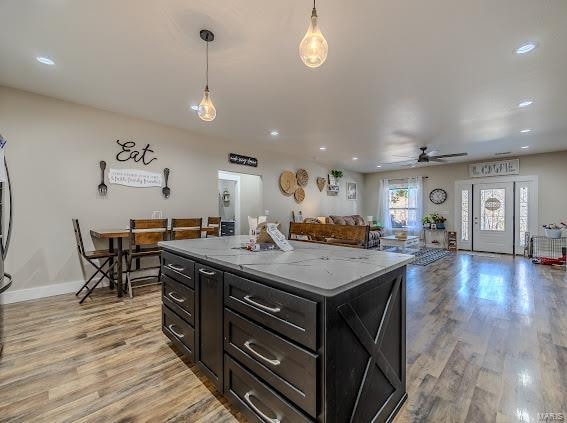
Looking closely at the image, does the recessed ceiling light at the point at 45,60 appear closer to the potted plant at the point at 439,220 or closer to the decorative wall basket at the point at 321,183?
the decorative wall basket at the point at 321,183

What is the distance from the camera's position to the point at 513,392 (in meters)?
1.61

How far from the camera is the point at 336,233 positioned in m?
2.09

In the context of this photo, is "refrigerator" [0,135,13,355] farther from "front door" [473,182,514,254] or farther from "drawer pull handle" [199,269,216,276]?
"front door" [473,182,514,254]

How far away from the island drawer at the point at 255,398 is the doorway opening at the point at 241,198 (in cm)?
469

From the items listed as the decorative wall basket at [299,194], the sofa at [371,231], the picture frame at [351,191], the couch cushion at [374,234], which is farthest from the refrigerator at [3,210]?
the picture frame at [351,191]

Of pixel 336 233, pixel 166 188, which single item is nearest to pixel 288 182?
pixel 166 188

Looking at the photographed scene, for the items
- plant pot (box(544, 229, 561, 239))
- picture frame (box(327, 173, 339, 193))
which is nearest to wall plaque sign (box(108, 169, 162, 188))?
picture frame (box(327, 173, 339, 193))

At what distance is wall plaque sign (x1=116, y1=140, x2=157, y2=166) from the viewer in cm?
392

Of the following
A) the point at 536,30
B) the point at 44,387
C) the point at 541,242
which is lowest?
the point at 44,387

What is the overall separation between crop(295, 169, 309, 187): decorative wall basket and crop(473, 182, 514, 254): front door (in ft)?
16.3

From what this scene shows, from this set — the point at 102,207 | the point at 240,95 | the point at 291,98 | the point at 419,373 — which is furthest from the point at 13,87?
the point at 419,373

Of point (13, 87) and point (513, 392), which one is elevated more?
point (13, 87)

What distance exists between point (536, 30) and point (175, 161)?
15.4 ft

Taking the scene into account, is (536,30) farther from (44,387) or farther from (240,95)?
(44,387)
